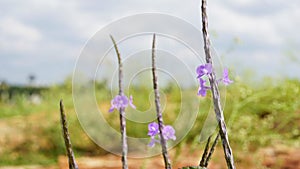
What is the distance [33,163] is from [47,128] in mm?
443

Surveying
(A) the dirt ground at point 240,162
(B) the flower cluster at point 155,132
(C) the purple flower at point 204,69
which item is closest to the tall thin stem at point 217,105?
(C) the purple flower at point 204,69

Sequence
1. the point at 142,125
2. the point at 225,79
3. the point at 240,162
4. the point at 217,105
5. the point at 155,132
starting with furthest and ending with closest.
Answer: the point at 142,125 → the point at 240,162 → the point at 155,132 → the point at 225,79 → the point at 217,105

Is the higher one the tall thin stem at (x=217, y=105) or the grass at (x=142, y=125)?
the grass at (x=142, y=125)

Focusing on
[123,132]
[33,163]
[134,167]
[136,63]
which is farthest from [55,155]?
[123,132]

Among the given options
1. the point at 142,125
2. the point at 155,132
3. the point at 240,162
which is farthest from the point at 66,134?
the point at 142,125

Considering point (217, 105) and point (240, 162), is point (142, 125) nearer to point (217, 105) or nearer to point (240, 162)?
point (240, 162)

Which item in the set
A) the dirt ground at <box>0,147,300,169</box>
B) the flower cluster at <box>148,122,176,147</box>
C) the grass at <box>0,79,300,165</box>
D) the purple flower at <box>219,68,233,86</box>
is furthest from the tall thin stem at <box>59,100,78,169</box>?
the grass at <box>0,79,300,165</box>

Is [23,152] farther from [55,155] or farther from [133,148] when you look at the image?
[133,148]

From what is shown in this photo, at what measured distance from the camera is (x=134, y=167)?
3.66 metres

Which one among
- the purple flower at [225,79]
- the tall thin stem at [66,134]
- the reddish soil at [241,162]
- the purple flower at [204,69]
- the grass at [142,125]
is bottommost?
the tall thin stem at [66,134]

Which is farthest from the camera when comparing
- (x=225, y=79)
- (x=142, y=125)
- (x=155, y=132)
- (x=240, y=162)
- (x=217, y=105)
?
(x=142, y=125)

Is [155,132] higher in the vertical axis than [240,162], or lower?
lower

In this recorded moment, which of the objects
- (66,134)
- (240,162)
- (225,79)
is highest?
(240,162)

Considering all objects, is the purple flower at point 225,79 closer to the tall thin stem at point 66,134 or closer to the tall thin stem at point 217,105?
the tall thin stem at point 217,105
